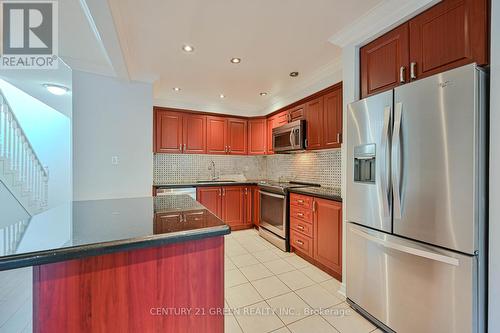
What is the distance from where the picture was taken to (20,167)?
3307mm

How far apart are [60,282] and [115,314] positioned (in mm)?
231

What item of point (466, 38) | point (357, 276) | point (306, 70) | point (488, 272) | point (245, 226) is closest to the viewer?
point (488, 272)

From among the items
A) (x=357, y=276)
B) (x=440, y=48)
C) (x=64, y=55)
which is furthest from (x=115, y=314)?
(x=64, y=55)

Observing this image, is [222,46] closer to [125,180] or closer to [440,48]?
[440,48]

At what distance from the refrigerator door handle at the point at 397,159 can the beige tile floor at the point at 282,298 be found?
976mm

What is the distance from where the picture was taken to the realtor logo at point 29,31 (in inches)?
70.5

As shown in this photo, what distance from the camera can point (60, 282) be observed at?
794mm

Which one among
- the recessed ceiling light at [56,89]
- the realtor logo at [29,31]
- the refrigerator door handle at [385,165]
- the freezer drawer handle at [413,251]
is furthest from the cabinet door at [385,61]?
the recessed ceiling light at [56,89]

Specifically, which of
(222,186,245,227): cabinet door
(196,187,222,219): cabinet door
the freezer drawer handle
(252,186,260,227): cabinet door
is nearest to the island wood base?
the freezer drawer handle

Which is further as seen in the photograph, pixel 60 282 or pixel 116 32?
pixel 116 32

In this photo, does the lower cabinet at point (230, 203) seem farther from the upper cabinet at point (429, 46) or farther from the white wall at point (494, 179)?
the white wall at point (494, 179)

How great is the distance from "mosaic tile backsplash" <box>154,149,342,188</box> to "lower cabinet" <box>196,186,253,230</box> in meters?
0.67

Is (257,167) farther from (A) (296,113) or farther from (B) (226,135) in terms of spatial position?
(A) (296,113)

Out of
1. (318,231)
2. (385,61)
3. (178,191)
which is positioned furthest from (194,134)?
(385,61)
